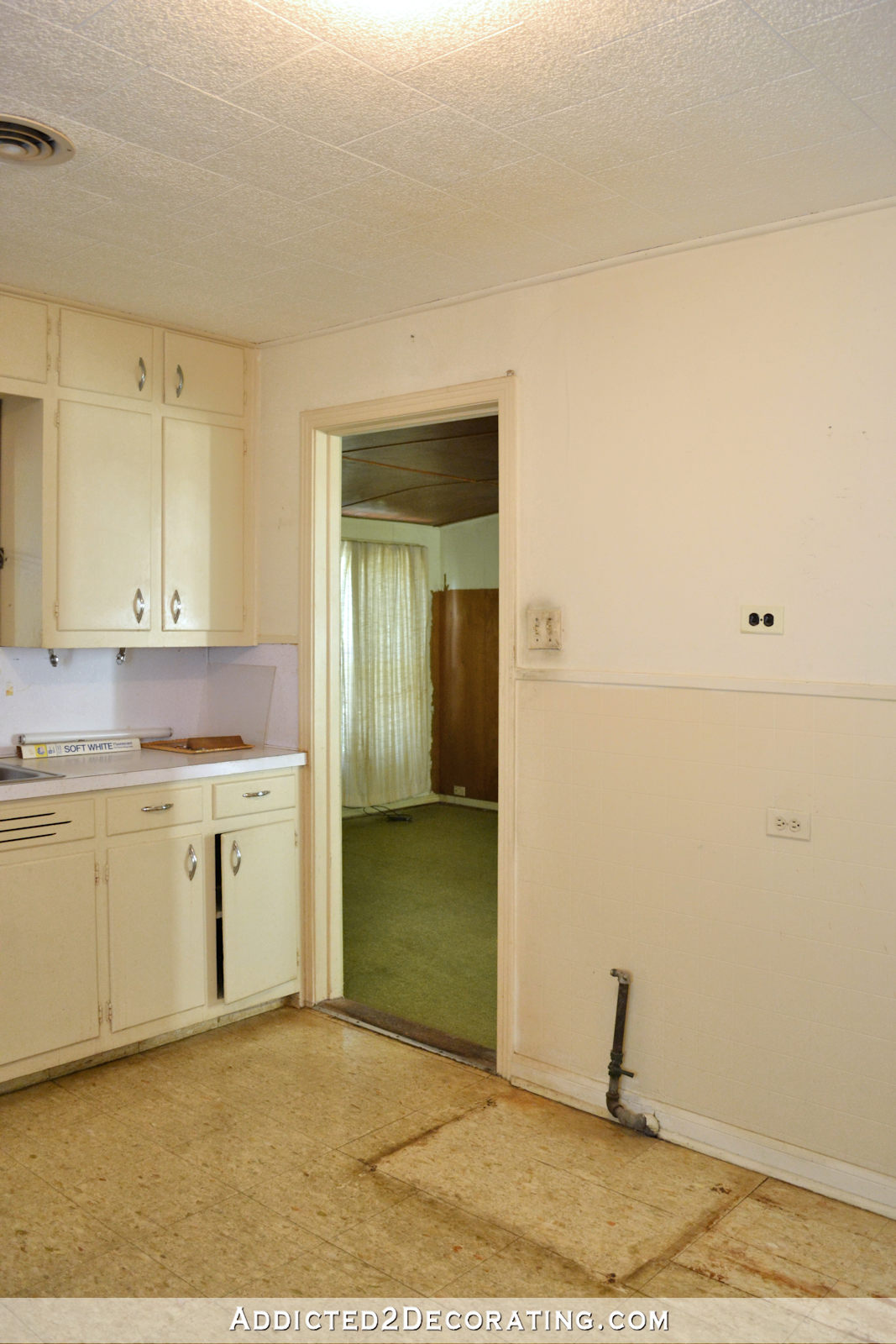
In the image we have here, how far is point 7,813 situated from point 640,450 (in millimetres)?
2132

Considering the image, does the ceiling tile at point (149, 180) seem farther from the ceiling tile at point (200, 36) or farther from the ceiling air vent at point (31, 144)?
the ceiling tile at point (200, 36)

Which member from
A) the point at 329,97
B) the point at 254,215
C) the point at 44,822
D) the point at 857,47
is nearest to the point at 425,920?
the point at 44,822

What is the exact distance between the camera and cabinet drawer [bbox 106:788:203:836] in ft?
11.2

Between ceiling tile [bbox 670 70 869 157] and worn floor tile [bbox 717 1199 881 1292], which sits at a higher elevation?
ceiling tile [bbox 670 70 869 157]

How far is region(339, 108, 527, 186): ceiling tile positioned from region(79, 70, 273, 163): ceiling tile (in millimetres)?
257

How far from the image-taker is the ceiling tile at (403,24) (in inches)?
72.1

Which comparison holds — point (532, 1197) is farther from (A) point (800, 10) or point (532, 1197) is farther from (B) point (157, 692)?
(A) point (800, 10)

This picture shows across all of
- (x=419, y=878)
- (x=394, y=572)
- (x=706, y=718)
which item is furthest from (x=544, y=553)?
(x=394, y=572)

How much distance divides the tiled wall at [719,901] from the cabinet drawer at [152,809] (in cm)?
113

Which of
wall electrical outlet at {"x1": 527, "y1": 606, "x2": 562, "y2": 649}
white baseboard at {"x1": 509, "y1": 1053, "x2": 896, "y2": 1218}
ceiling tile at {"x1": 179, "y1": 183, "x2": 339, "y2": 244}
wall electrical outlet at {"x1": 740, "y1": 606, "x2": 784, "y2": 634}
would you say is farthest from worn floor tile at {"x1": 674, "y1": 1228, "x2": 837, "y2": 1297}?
ceiling tile at {"x1": 179, "y1": 183, "x2": 339, "y2": 244}

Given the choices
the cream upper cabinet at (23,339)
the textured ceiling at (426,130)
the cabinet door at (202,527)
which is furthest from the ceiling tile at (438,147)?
the cabinet door at (202,527)

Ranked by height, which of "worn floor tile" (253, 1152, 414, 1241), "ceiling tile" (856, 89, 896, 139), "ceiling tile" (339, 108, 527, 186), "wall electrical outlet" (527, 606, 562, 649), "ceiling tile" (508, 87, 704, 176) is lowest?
"worn floor tile" (253, 1152, 414, 1241)

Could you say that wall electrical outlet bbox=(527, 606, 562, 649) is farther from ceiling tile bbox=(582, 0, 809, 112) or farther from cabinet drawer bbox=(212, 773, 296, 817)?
ceiling tile bbox=(582, 0, 809, 112)

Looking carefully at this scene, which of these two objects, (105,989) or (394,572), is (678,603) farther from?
(394,572)
